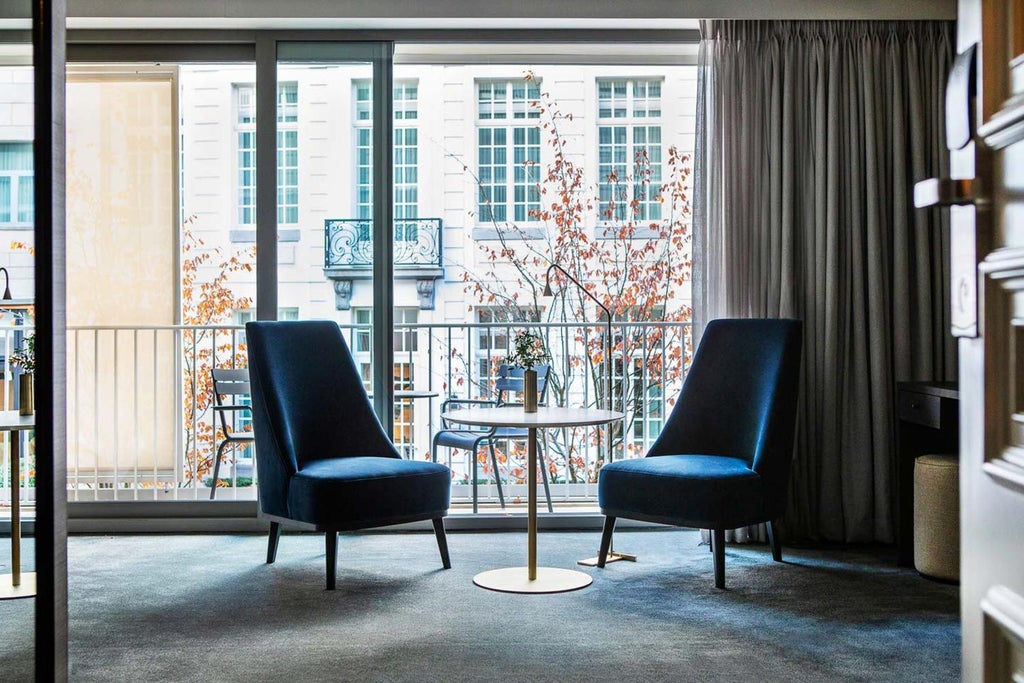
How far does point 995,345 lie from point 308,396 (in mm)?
3635

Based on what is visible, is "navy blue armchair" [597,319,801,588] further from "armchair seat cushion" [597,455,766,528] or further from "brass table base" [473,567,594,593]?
"brass table base" [473,567,594,593]

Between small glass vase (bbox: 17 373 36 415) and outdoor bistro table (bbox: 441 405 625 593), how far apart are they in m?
1.81

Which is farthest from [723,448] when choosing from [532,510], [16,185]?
[16,185]

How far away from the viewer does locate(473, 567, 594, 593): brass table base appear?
355cm

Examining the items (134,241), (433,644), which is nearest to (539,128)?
(134,241)

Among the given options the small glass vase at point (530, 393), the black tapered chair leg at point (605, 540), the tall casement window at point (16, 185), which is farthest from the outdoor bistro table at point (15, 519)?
the black tapered chair leg at point (605, 540)

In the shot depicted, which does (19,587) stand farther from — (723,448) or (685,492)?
(723,448)

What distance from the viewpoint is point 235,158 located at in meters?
8.20

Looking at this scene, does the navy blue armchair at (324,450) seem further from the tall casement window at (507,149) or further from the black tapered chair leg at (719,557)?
the tall casement window at (507,149)

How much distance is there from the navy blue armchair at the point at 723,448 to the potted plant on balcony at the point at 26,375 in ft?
8.07

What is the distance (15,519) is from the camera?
1.75 meters

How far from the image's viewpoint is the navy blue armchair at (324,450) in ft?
11.9

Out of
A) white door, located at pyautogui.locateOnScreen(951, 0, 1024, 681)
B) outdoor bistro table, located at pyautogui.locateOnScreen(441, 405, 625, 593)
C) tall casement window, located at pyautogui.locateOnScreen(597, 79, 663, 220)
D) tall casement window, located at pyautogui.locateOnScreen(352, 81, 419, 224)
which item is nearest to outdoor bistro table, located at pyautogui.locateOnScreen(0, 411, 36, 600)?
white door, located at pyautogui.locateOnScreen(951, 0, 1024, 681)

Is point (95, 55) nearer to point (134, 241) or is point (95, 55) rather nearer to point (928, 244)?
point (134, 241)
